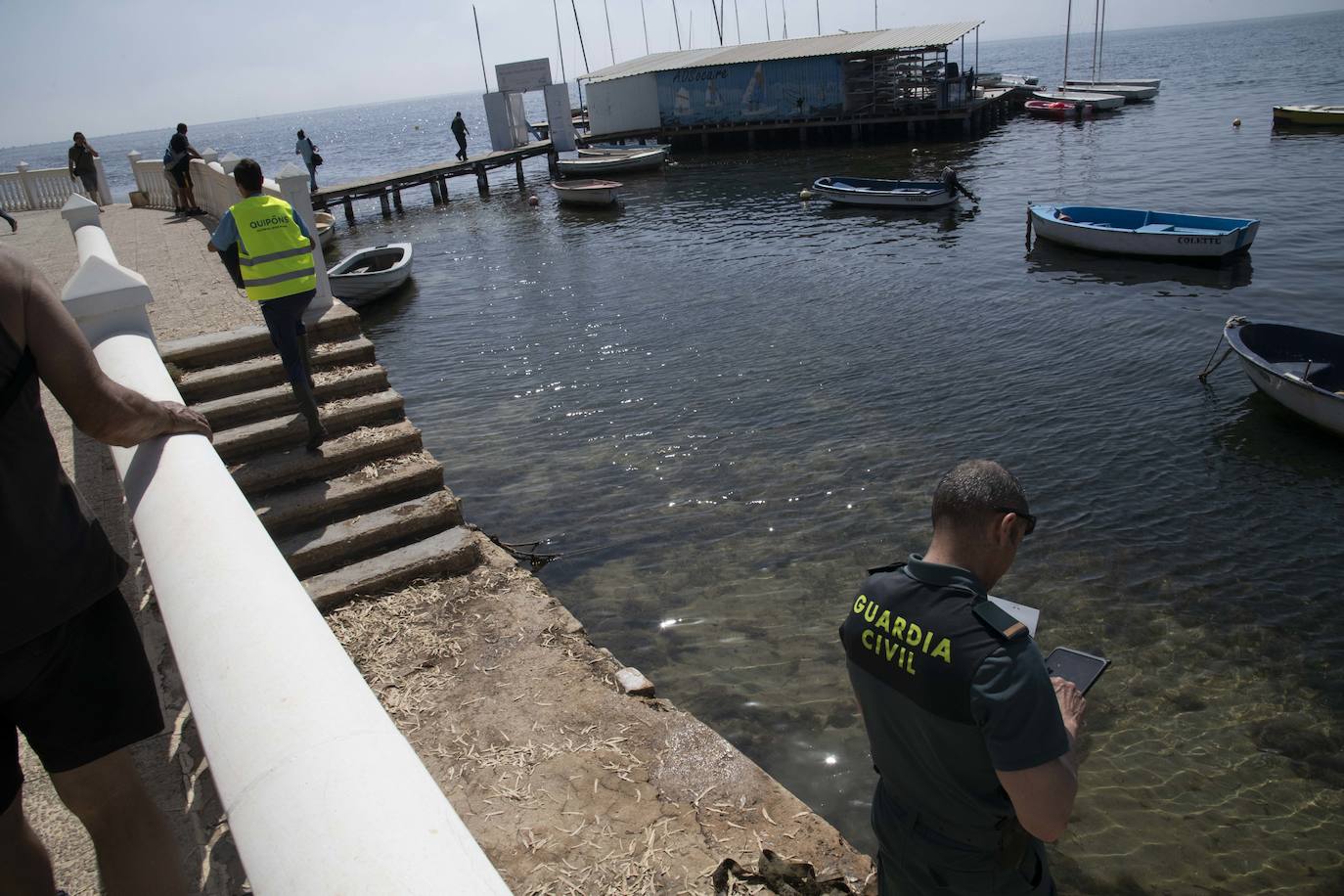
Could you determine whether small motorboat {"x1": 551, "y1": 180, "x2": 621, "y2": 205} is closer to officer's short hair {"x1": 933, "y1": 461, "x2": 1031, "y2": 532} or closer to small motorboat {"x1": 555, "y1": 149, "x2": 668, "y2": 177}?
small motorboat {"x1": 555, "y1": 149, "x2": 668, "y2": 177}

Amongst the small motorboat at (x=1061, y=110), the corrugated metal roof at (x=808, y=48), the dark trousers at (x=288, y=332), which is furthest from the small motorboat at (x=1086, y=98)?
the dark trousers at (x=288, y=332)

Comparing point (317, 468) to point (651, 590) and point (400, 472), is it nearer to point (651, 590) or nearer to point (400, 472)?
point (400, 472)

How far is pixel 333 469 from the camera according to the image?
7.51m

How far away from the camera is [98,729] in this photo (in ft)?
8.34

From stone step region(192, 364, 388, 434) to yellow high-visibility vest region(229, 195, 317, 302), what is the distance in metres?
1.01

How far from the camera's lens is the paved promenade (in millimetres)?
3986

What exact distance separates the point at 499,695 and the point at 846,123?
45388 mm

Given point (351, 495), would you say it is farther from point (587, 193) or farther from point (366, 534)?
point (587, 193)

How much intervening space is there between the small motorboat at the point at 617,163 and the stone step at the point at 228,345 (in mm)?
35610

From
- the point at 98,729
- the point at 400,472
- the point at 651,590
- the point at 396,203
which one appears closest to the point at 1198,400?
the point at 651,590

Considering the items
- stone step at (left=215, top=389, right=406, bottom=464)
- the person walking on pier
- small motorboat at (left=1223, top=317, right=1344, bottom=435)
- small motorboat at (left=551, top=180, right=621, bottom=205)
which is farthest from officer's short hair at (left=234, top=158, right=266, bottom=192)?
small motorboat at (left=551, top=180, right=621, bottom=205)

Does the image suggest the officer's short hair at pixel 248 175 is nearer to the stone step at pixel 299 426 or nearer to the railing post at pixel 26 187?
the stone step at pixel 299 426

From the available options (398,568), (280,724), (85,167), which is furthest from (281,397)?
(85,167)

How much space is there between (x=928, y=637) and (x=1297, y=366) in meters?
13.3
